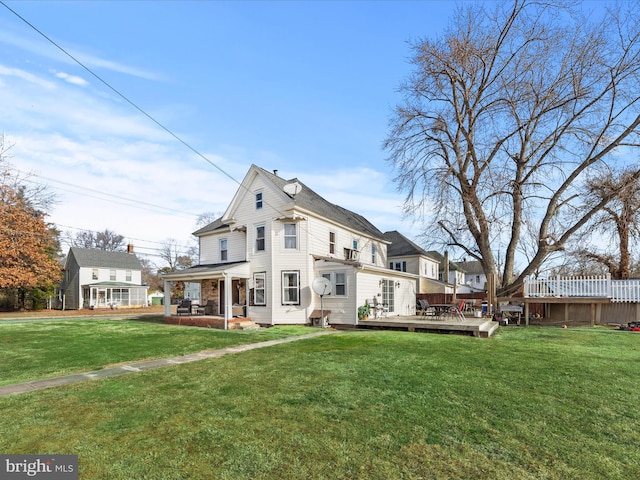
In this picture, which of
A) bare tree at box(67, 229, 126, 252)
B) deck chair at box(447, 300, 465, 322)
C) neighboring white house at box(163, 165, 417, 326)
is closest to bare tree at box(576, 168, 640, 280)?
deck chair at box(447, 300, 465, 322)

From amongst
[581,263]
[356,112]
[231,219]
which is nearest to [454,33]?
[356,112]

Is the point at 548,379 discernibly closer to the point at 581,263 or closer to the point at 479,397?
the point at 479,397

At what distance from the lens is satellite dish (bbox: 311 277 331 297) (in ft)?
53.6

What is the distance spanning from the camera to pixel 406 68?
22125 millimetres

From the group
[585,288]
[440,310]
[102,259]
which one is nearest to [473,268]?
[585,288]

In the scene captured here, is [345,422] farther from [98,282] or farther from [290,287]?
[98,282]

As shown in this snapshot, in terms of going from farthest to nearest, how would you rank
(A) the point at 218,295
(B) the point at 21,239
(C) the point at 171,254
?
1. (C) the point at 171,254
2. (B) the point at 21,239
3. (A) the point at 218,295

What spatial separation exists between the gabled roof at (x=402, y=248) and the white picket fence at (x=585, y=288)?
44.3 ft

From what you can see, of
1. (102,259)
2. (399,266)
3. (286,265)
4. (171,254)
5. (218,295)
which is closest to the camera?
(286,265)

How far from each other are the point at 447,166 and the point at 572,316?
33.7 feet

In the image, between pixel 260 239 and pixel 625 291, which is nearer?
pixel 625 291

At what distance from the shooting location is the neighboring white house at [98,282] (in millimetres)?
38906

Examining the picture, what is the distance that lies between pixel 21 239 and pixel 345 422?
3816 cm

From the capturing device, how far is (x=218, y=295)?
20.5 m
